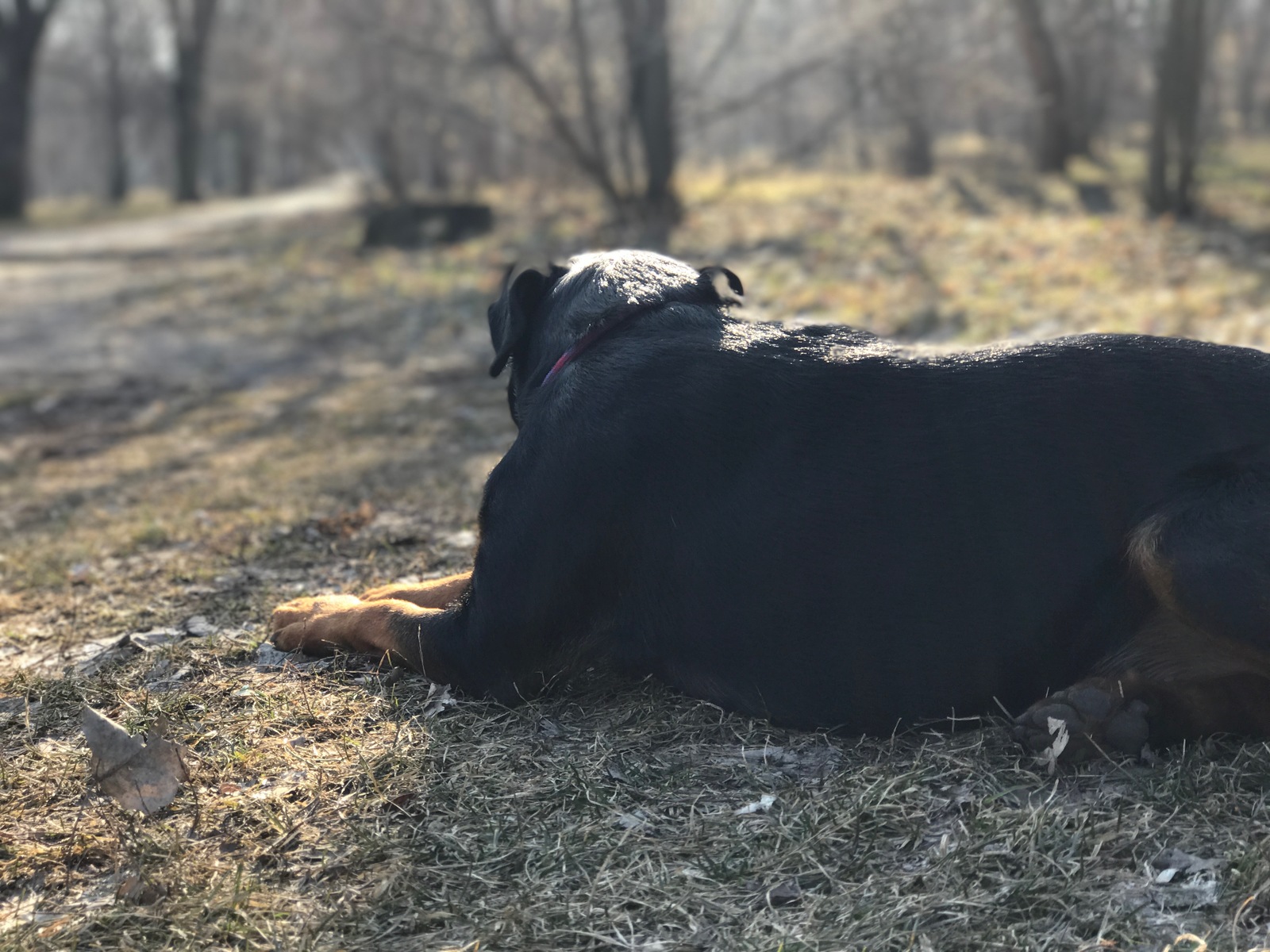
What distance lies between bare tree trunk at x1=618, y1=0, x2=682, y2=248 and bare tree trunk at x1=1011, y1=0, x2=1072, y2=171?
649 centimetres

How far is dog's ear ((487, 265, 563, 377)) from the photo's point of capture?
11.1ft

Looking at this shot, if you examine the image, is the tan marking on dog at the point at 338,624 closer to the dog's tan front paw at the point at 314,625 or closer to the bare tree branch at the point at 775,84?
the dog's tan front paw at the point at 314,625

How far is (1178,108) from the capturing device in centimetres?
1127

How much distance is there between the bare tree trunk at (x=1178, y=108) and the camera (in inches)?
429

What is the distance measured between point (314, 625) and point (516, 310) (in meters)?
1.09

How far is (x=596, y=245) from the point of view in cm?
1272

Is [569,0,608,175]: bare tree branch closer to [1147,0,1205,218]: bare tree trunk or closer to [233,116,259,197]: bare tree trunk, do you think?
[1147,0,1205,218]: bare tree trunk

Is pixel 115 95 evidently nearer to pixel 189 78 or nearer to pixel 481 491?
pixel 189 78

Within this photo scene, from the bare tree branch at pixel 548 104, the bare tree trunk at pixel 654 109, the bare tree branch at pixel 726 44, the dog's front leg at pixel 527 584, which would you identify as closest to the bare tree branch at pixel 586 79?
the bare tree branch at pixel 548 104

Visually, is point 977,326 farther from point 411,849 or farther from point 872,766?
point 411,849

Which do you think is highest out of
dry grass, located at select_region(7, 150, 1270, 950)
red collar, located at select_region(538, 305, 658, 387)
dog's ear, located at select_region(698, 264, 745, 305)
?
dog's ear, located at select_region(698, 264, 745, 305)

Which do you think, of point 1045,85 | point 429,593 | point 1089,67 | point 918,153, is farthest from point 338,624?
point 1089,67

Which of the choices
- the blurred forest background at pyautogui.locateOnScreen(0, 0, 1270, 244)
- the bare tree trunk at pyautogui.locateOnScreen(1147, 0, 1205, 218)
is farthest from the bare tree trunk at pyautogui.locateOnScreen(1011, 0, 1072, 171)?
the bare tree trunk at pyautogui.locateOnScreen(1147, 0, 1205, 218)

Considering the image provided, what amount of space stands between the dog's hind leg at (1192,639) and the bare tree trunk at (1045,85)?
52.3ft
